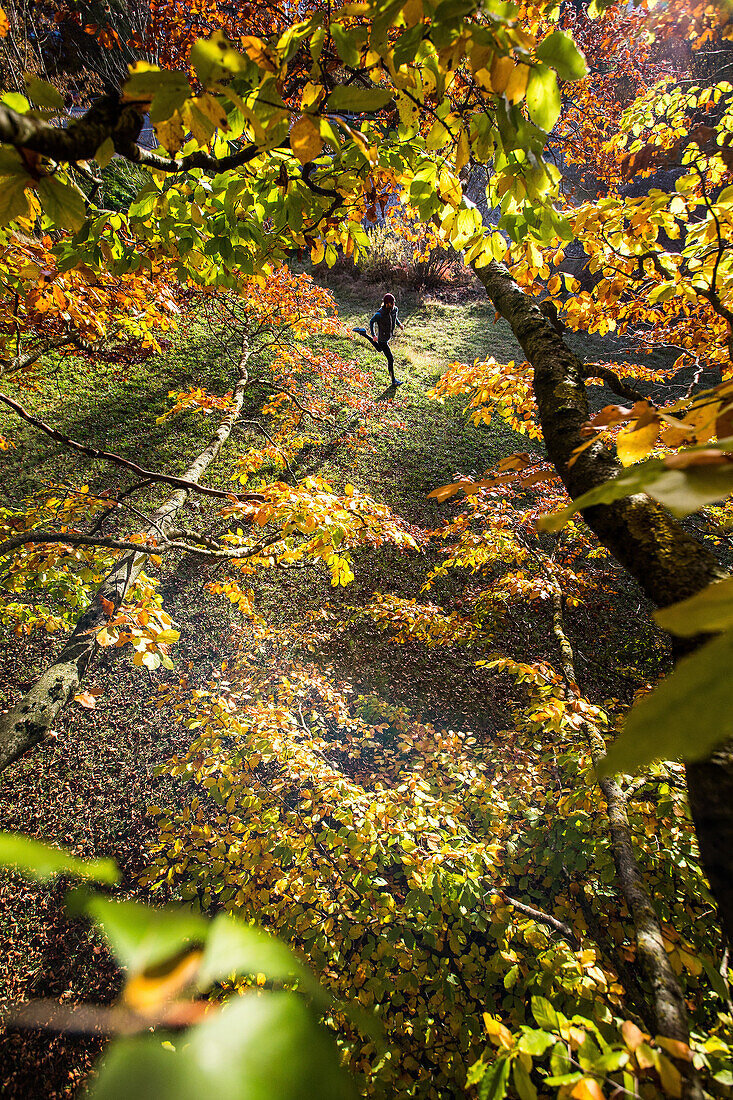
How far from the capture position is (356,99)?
0.79 meters

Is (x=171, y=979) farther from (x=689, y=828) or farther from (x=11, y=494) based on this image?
(x=11, y=494)

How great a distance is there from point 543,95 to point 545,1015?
1.85 m

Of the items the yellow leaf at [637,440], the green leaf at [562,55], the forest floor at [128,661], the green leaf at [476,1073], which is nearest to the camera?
the yellow leaf at [637,440]

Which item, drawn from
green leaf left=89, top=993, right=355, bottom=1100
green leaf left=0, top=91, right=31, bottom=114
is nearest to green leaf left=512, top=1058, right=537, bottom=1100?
green leaf left=89, top=993, right=355, bottom=1100

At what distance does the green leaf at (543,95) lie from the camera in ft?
2.70

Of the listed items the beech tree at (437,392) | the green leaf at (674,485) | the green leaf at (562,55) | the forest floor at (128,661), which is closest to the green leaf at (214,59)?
the beech tree at (437,392)

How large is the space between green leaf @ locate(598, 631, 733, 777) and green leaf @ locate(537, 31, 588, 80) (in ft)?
3.35

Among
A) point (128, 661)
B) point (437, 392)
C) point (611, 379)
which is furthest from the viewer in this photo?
point (128, 661)

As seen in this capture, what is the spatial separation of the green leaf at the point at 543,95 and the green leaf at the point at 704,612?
961 mm

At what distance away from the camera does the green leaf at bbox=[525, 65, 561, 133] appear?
822 millimetres

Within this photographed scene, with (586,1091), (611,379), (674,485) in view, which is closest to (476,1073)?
(586,1091)

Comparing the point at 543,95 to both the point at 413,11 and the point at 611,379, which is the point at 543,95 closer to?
the point at 413,11

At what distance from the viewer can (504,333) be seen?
10961 millimetres

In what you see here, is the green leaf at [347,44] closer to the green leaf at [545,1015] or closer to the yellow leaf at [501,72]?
the yellow leaf at [501,72]
